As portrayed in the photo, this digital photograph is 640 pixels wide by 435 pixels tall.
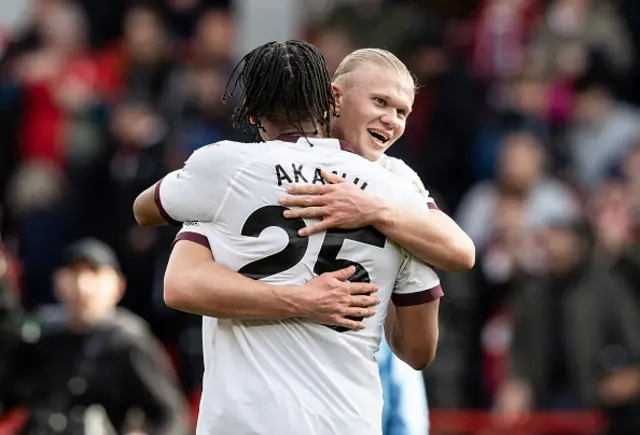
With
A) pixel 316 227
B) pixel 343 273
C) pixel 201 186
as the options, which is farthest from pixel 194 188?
pixel 343 273

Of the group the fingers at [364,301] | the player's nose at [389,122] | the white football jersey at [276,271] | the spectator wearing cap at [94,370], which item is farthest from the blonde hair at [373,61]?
the spectator wearing cap at [94,370]

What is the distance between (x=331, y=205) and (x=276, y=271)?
0.22m

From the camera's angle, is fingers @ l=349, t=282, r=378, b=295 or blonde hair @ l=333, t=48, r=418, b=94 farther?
blonde hair @ l=333, t=48, r=418, b=94

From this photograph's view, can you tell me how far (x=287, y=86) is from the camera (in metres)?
3.83

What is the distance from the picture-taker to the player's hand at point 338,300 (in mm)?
3746

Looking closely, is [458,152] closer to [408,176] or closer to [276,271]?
[408,176]

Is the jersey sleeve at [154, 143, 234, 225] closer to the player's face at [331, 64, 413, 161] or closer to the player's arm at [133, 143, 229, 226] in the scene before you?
the player's arm at [133, 143, 229, 226]

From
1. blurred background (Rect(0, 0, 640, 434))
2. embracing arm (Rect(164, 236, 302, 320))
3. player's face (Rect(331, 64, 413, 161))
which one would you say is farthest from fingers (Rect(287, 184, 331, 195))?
blurred background (Rect(0, 0, 640, 434))

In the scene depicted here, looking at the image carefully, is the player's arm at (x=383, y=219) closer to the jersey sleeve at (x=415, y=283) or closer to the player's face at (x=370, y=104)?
the jersey sleeve at (x=415, y=283)

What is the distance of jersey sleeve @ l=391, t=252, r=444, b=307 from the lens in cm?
392

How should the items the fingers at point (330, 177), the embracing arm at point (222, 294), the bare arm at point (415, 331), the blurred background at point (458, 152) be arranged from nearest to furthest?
the embracing arm at point (222, 294) < the fingers at point (330, 177) < the bare arm at point (415, 331) < the blurred background at point (458, 152)

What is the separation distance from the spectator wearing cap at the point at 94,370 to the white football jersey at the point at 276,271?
3132mm

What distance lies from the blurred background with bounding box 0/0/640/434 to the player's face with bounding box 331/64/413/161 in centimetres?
462

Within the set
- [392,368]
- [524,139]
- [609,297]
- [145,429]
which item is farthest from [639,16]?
[392,368]
